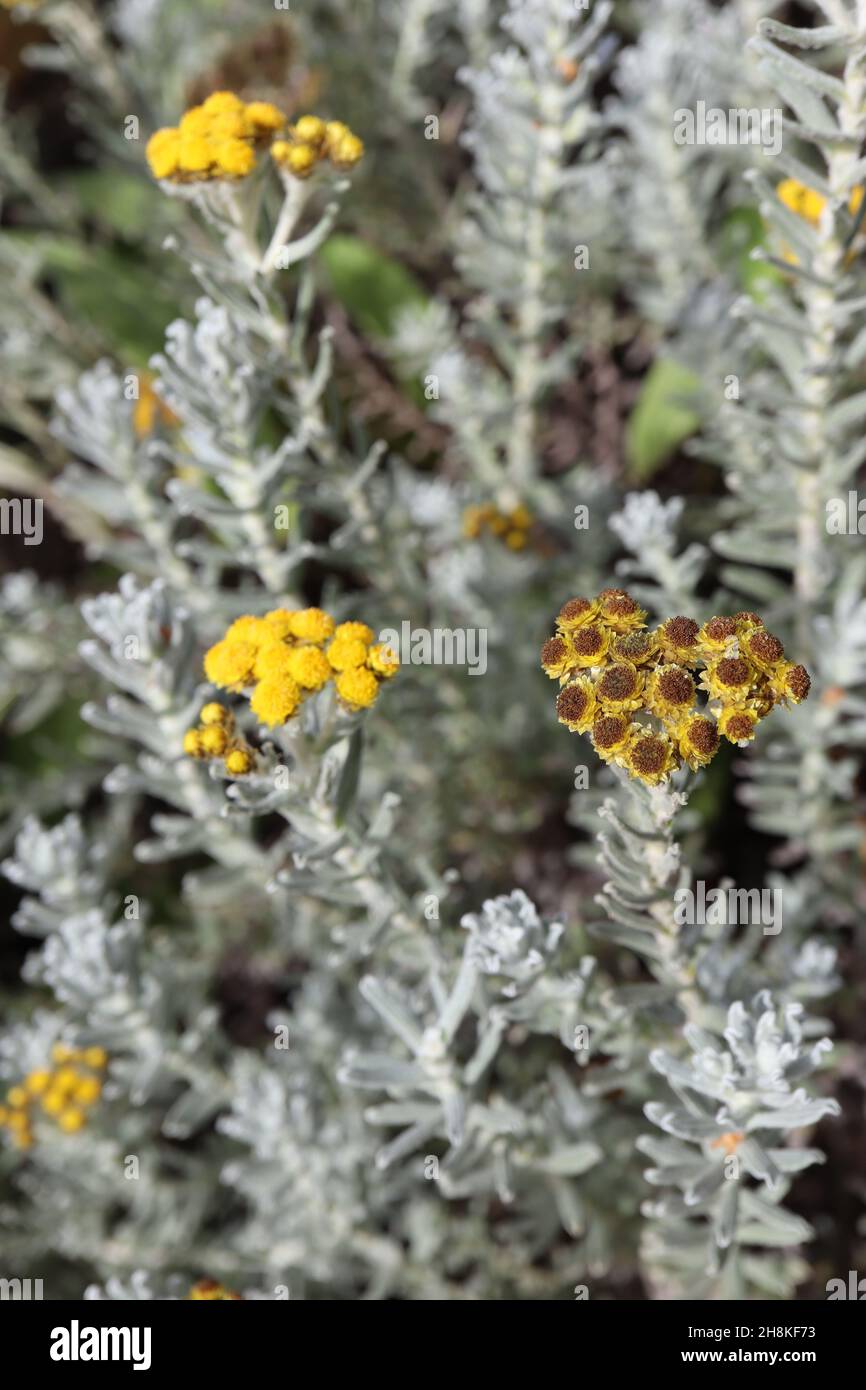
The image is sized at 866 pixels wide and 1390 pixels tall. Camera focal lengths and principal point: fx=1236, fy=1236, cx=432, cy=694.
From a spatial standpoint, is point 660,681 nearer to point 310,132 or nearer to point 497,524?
point 310,132

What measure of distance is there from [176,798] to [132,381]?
85cm

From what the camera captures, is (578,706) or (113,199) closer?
(578,706)

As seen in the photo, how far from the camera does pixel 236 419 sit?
1677 mm

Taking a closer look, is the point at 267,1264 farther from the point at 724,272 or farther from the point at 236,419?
the point at 724,272

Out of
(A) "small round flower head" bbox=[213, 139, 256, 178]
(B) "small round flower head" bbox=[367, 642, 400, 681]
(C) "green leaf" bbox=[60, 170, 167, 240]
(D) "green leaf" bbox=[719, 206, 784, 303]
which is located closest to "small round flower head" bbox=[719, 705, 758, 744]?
(B) "small round flower head" bbox=[367, 642, 400, 681]

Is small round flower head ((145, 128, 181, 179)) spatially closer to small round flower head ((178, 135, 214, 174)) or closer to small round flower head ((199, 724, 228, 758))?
small round flower head ((178, 135, 214, 174))

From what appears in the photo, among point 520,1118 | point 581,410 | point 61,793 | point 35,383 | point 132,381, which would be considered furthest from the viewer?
point 581,410

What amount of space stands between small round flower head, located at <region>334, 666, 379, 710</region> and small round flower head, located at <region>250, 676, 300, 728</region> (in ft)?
0.17

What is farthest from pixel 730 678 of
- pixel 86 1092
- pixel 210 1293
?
pixel 86 1092

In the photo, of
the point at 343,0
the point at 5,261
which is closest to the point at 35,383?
the point at 5,261

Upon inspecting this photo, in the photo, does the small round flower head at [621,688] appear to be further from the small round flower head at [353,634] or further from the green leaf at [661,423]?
the green leaf at [661,423]

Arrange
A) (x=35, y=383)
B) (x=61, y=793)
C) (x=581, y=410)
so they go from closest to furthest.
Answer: (x=61, y=793) < (x=35, y=383) < (x=581, y=410)

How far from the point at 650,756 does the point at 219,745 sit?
480 millimetres

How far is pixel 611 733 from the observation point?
1152 mm
